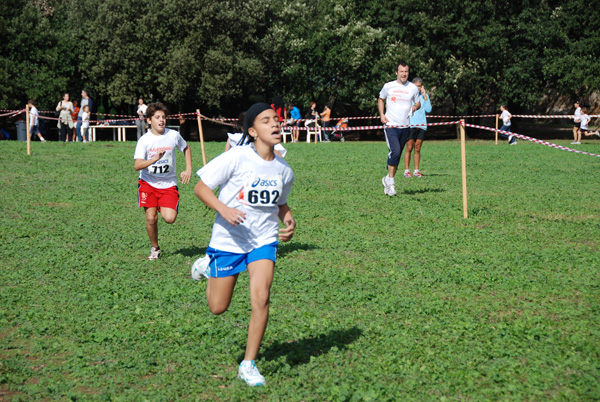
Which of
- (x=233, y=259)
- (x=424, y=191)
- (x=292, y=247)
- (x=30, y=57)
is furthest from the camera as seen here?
(x=30, y=57)

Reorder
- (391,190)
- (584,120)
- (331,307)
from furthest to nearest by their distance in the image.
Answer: (584,120), (391,190), (331,307)

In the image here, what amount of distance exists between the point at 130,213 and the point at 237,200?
7.85 m

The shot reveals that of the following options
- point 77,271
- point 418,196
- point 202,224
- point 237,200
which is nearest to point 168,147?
point 77,271

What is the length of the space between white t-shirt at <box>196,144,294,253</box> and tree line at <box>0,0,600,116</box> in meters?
35.9

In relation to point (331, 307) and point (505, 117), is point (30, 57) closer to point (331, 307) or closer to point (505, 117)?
point (505, 117)

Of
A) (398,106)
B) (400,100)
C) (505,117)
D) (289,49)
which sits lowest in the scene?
(398,106)

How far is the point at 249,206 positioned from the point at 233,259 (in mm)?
388

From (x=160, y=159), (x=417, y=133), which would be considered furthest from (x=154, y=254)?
(x=417, y=133)

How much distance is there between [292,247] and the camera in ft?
31.0

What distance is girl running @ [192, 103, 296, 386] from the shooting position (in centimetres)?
489

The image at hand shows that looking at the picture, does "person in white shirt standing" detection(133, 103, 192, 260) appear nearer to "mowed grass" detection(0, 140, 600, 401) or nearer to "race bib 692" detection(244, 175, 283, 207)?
"mowed grass" detection(0, 140, 600, 401)

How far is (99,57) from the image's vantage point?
42.7m

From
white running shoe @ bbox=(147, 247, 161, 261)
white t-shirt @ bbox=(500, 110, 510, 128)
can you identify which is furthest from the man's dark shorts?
white t-shirt @ bbox=(500, 110, 510, 128)

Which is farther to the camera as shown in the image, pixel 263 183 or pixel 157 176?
pixel 157 176
